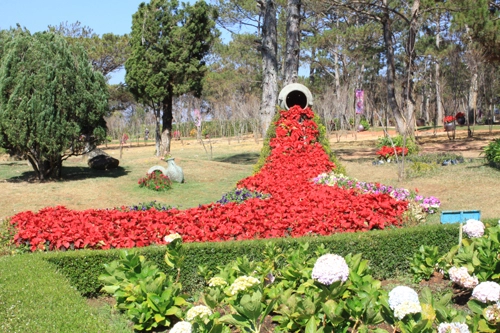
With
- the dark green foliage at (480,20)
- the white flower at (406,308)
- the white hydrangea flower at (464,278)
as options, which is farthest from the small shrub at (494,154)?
the white flower at (406,308)

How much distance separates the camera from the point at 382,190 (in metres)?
8.62

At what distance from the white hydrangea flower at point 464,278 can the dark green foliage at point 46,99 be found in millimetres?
10412

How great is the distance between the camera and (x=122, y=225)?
6.21 m

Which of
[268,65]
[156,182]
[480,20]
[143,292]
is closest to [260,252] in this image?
[143,292]

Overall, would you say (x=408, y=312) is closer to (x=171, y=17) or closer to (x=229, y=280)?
(x=229, y=280)

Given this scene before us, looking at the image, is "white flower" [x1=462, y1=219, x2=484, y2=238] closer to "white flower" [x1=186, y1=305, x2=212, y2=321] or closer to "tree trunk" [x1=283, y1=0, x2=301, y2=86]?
"white flower" [x1=186, y1=305, x2=212, y2=321]

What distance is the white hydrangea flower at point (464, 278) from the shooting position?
3965 mm

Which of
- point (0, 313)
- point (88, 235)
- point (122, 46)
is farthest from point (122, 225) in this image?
point (122, 46)

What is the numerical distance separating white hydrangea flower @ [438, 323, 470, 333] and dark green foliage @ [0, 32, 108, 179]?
37.1 ft

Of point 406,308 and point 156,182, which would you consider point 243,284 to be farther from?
point 156,182

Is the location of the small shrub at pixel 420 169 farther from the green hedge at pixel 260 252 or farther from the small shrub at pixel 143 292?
the small shrub at pixel 143 292

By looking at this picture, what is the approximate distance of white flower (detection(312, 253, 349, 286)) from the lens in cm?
283

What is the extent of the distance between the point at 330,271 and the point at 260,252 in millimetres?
2440

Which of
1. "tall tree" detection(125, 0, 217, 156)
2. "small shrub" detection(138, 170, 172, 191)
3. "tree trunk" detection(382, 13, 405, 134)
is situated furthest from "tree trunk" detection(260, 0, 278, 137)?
"small shrub" detection(138, 170, 172, 191)
